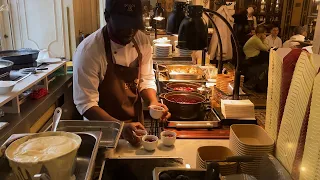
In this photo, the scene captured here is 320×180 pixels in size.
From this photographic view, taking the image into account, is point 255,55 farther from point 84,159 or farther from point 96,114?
point 84,159

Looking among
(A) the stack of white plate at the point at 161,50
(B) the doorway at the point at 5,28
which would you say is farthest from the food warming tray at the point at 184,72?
(B) the doorway at the point at 5,28

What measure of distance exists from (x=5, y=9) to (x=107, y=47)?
8.79 ft

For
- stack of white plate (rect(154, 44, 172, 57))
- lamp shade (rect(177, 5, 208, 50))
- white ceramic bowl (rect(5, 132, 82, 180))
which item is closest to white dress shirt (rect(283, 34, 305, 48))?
stack of white plate (rect(154, 44, 172, 57))

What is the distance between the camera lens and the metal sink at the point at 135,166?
1.44 meters

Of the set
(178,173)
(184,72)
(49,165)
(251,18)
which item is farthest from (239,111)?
(251,18)

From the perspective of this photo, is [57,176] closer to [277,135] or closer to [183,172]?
[183,172]

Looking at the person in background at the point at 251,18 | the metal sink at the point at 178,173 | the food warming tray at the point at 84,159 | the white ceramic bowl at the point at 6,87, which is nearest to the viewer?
the food warming tray at the point at 84,159

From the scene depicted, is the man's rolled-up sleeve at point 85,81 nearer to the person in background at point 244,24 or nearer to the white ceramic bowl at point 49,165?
the white ceramic bowl at point 49,165

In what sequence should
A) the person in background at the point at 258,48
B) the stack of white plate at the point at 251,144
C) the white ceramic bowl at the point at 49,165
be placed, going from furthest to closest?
the person in background at the point at 258,48 < the stack of white plate at the point at 251,144 < the white ceramic bowl at the point at 49,165

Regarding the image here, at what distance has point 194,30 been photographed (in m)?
1.90

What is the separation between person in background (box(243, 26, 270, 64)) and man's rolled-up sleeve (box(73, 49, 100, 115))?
5.69 m

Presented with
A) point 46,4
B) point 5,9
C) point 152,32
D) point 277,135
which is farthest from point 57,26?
point 277,135

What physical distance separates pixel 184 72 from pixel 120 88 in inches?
58.9

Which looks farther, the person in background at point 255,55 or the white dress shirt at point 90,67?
the person in background at point 255,55
